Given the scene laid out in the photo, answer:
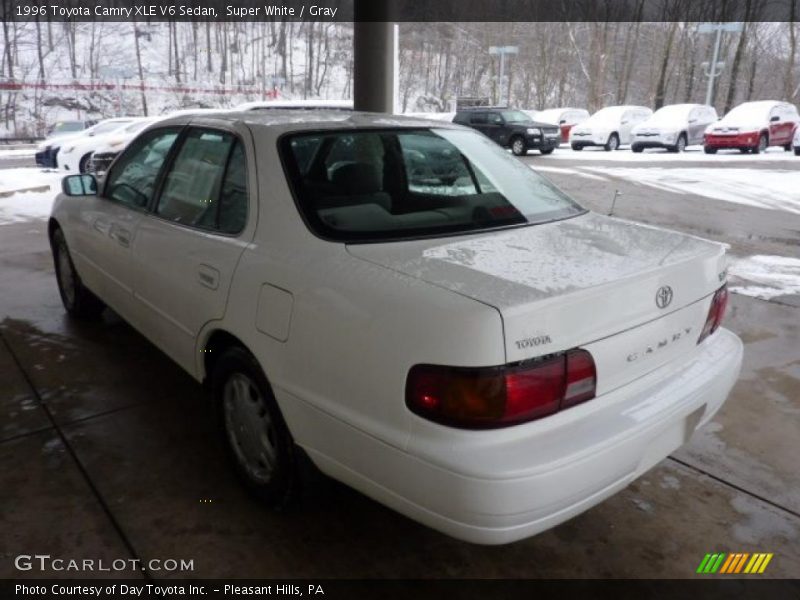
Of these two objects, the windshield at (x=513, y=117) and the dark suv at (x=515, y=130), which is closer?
the dark suv at (x=515, y=130)

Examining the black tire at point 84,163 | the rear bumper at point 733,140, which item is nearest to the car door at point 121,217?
the black tire at point 84,163

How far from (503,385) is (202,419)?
2093 mm

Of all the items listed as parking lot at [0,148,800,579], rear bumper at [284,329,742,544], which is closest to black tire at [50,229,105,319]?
parking lot at [0,148,800,579]

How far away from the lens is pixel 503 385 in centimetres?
172

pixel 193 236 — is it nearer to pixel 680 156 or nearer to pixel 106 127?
pixel 106 127

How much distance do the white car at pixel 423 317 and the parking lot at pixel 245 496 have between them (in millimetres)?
259

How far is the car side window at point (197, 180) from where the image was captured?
2758mm

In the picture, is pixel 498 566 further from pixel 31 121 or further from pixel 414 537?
pixel 31 121

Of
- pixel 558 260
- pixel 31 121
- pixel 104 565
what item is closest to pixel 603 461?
pixel 558 260

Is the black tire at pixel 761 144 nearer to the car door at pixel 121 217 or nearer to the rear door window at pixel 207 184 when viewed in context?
the car door at pixel 121 217

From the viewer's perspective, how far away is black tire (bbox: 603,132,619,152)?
23.0m

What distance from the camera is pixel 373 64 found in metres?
8.30

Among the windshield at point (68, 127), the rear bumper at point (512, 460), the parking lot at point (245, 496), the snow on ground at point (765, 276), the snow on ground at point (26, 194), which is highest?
the rear bumper at point (512, 460)

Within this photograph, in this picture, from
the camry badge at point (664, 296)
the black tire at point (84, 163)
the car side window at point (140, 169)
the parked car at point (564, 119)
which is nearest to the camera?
the camry badge at point (664, 296)
